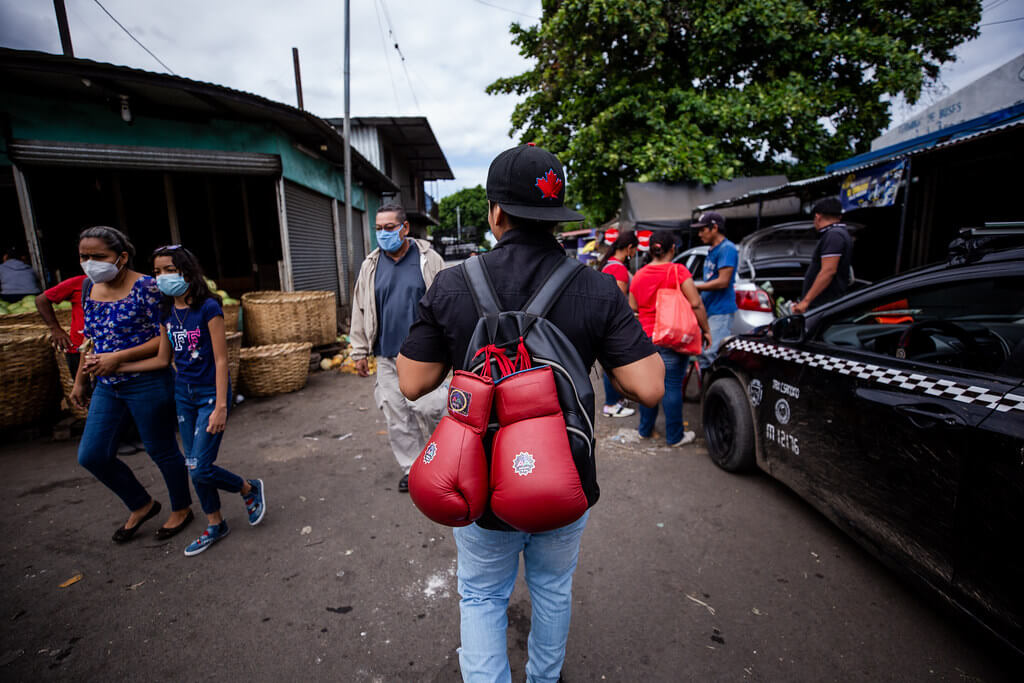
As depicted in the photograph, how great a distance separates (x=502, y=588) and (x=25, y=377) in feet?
18.4

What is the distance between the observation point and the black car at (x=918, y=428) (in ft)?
5.44

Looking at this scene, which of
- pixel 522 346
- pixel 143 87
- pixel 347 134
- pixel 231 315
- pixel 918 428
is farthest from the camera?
pixel 347 134

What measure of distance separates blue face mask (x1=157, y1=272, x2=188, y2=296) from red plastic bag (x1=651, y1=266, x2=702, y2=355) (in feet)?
10.5

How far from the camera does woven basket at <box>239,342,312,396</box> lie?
18.9 feet

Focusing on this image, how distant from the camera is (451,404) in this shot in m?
1.19

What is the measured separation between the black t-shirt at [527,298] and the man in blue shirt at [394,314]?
1775mm

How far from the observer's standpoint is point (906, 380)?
2.07 m

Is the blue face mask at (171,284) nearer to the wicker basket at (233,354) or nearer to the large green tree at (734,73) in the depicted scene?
the wicker basket at (233,354)

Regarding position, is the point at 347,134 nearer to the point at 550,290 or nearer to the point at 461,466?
the point at 550,290

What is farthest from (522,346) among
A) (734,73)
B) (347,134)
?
(734,73)

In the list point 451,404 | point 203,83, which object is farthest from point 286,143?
point 451,404

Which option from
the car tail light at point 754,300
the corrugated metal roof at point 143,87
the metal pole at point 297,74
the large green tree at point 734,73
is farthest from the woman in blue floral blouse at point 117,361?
the metal pole at point 297,74

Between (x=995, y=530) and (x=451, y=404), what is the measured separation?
2.03 metres

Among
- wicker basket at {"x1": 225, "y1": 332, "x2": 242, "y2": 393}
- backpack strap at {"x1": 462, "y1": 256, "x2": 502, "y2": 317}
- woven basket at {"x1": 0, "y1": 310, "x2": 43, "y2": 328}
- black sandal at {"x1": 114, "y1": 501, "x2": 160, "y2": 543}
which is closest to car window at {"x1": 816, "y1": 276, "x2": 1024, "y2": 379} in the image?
backpack strap at {"x1": 462, "y1": 256, "x2": 502, "y2": 317}
